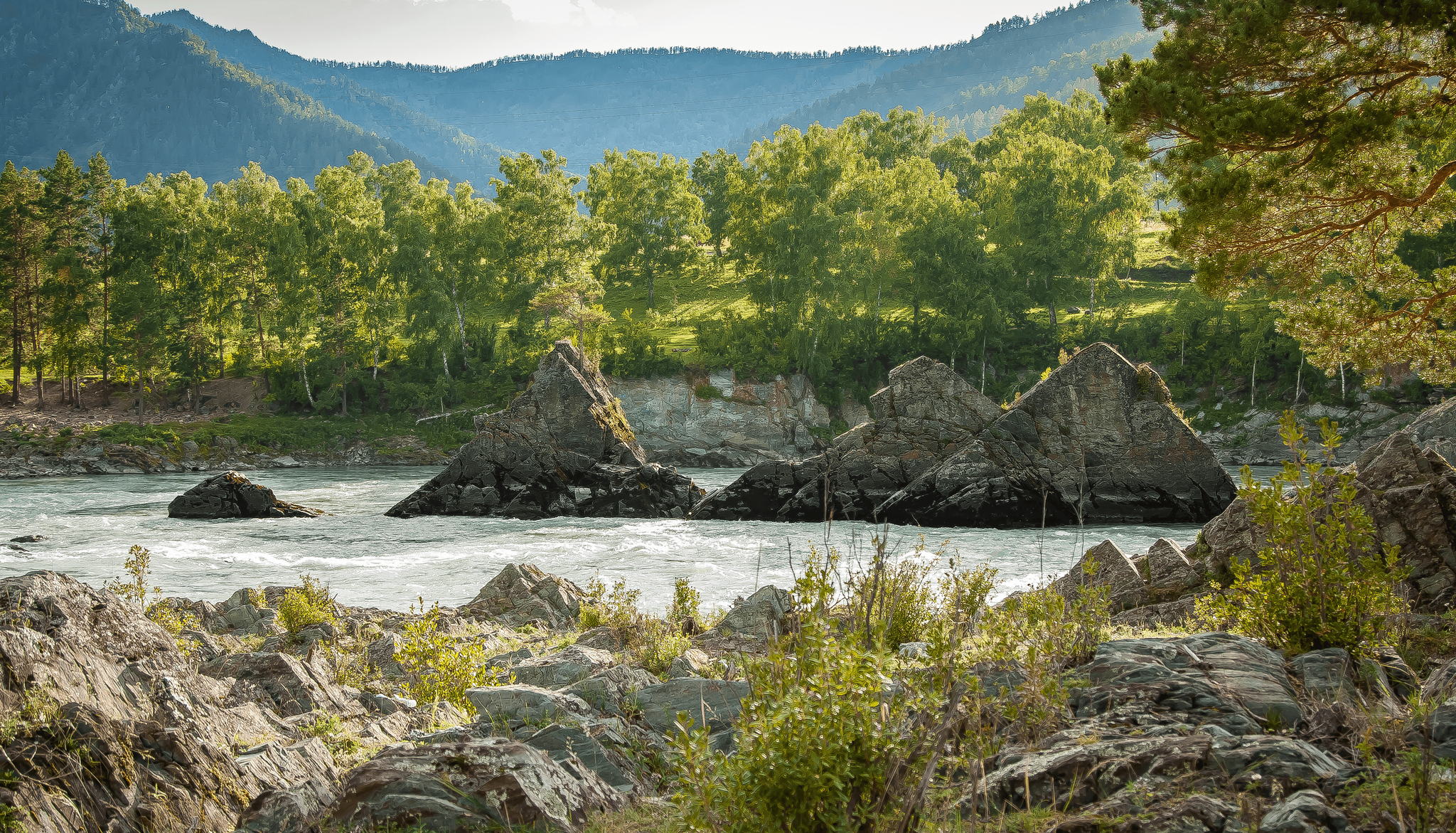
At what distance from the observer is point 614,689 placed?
711 centimetres

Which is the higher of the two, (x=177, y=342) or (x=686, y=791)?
(x=177, y=342)

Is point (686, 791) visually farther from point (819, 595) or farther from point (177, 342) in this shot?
point (177, 342)

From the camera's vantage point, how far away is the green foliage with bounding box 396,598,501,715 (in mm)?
7344

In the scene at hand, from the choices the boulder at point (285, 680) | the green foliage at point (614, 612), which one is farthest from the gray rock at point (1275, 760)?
the green foliage at point (614, 612)

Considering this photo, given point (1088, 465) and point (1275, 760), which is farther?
point (1088, 465)

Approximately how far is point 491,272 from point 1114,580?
5218 centimetres

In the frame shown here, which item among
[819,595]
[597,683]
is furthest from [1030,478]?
[819,595]

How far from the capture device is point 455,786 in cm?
444

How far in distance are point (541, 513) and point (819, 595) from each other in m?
28.5

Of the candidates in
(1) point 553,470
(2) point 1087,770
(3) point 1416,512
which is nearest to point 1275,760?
(2) point 1087,770

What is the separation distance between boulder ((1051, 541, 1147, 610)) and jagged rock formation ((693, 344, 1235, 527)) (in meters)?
14.0

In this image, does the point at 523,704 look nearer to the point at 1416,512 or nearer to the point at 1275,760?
the point at 1275,760

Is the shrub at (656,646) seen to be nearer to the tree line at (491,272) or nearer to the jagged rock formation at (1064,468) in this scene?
the jagged rock formation at (1064,468)

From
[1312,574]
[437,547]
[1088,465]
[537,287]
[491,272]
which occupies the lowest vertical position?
[437,547]
